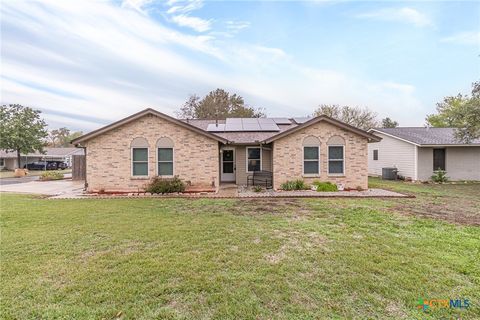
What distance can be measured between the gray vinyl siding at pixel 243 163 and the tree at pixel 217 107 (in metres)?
19.4

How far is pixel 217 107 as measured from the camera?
3534 centimetres

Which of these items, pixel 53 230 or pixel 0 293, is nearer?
pixel 0 293

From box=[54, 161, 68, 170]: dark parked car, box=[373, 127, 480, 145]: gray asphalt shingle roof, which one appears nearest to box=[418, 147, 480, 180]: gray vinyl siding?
box=[373, 127, 480, 145]: gray asphalt shingle roof

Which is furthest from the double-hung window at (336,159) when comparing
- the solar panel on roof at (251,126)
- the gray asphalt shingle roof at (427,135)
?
the gray asphalt shingle roof at (427,135)

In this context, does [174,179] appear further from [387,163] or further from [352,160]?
[387,163]

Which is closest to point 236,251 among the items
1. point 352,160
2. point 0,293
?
point 0,293

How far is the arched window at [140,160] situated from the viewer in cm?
1302

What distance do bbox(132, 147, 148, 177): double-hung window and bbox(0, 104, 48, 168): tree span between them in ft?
102

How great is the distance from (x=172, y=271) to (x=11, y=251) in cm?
331

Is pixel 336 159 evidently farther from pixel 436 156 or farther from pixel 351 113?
pixel 351 113

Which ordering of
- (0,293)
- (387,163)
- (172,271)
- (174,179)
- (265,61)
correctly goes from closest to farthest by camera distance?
1. (0,293)
2. (172,271)
3. (174,179)
4. (265,61)
5. (387,163)

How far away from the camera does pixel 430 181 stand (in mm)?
17766

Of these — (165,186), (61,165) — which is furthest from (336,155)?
(61,165)

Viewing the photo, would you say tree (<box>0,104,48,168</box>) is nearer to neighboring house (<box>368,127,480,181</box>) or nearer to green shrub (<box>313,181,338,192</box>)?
green shrub (<box>313,181,338,192</box>)
